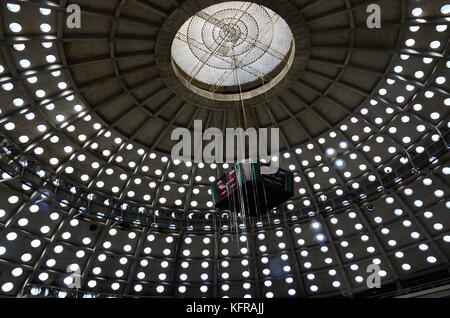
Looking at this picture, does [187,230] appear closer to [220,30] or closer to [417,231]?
[220,30]

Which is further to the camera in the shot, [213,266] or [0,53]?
[213,266]

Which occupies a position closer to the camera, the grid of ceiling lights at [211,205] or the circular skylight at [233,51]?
the grid of ceiling lights at [211,205]

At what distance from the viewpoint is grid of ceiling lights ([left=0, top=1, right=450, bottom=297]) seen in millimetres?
23297

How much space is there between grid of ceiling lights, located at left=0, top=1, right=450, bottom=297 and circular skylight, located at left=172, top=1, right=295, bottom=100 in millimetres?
6247

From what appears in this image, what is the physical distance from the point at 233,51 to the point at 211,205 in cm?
1218

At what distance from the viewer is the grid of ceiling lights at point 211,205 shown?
23297mm

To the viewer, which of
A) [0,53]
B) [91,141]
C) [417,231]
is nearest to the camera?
[0,53]

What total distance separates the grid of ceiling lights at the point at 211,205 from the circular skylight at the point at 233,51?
246 inches

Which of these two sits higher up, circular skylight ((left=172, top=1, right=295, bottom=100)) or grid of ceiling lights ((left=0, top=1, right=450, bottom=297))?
circular skylight ((left=172, top=1, right=295, bottom=100))

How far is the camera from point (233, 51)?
26.9 m

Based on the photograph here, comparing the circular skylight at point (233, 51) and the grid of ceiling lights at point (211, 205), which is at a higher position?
the circular skylight at point (233, 51)

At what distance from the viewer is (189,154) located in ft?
97.0

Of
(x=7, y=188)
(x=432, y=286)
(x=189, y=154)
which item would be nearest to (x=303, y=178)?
(x=189, y=154)

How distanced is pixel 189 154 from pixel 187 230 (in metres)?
5.81
